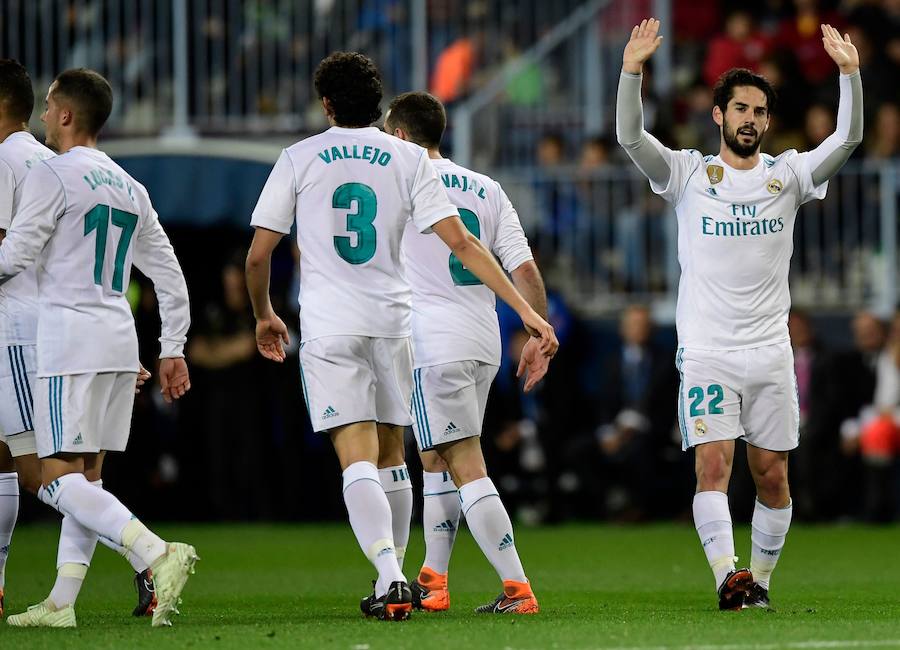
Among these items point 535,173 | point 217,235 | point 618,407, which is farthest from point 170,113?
point 618,407

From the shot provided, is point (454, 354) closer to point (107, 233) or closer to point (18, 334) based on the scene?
point (107, 233)

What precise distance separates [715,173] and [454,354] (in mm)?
1522

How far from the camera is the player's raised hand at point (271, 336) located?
24.0 ft

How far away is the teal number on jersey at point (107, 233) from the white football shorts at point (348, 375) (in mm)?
901

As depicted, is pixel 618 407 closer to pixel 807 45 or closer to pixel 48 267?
pixel 807 45

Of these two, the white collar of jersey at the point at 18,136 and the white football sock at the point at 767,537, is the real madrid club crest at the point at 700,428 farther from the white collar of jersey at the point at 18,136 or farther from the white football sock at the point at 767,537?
the white collar of jersey at the point at 18,136

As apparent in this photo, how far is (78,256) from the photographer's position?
7.31m

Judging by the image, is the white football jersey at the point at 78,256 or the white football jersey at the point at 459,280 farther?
the white football jersey at the point at 459,280

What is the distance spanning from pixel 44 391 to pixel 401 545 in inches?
72.5

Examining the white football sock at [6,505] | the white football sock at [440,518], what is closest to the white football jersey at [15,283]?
the white football sock at [6,505]

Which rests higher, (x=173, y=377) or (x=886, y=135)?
(x=886, y=135)

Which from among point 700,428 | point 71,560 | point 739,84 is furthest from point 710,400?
point 71,560

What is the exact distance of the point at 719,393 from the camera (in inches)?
309

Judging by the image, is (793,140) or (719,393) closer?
(719,393)
